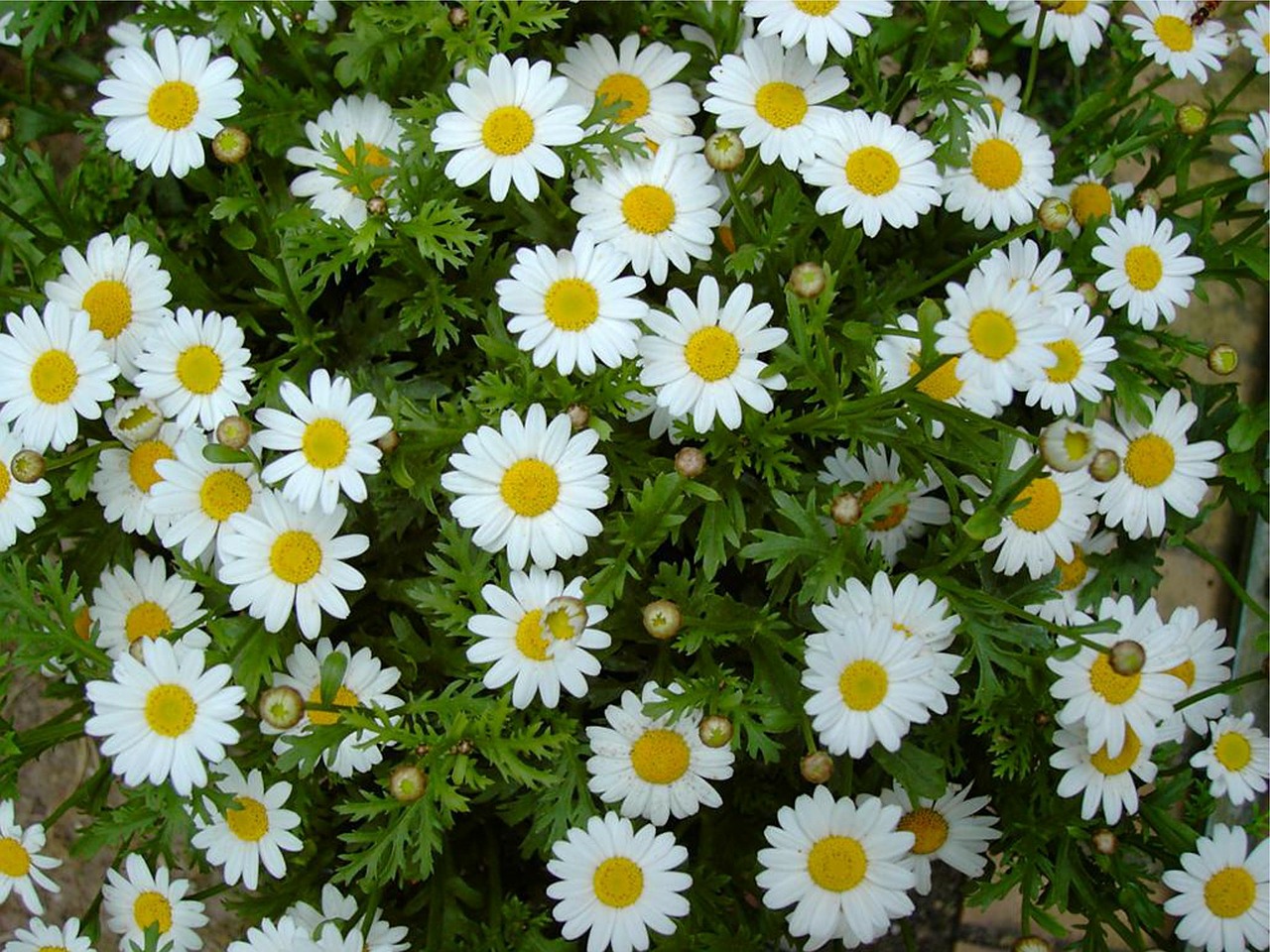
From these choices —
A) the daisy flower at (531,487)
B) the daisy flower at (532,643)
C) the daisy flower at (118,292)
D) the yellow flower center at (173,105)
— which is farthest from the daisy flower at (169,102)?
the daisy flower at (532,643)

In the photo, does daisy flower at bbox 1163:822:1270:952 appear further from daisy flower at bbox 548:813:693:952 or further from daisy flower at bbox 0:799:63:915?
daisy flower at bbox 0:799:63:915

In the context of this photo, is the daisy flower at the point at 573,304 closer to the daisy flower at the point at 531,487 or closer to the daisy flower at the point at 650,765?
the daisy flower at the point at 531,487

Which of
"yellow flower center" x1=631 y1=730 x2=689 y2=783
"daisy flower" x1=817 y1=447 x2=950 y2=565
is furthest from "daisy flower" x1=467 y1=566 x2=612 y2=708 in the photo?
"daisy flower" x1=817 y1=447 x2=950 y2=565

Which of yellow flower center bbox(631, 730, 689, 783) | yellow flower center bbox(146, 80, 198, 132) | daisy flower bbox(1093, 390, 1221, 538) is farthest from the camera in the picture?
daisy flower bbox(1093, 390, 1221, 538)

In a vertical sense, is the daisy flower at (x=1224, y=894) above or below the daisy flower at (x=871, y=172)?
below

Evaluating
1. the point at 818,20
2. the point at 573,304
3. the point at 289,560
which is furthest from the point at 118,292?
the point at 818,20
